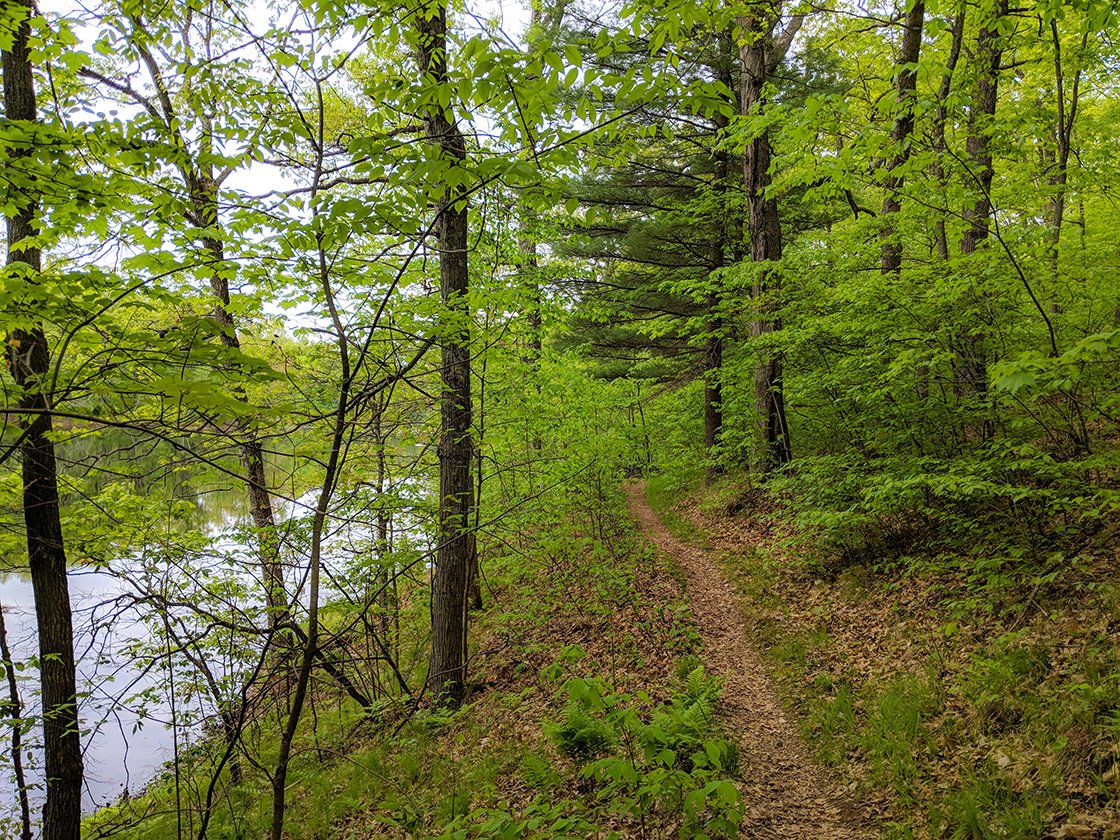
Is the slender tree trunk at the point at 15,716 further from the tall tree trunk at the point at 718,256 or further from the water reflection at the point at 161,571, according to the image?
the tall tree trunk at the point at 718,256

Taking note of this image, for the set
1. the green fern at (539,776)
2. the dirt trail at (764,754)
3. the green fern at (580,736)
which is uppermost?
the green fern at (580,736)

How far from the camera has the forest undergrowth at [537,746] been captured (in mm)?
3264

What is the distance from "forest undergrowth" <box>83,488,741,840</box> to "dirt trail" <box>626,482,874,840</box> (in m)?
0.28

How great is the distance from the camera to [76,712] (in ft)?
16.3

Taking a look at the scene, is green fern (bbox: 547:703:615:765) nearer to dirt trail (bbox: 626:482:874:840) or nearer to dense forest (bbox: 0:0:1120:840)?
dense forest (bbox: 0:0:1120:840)

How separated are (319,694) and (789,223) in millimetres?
14857

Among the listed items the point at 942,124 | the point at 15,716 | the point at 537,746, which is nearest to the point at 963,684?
the point at 537,746

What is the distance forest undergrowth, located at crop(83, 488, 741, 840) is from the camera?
10.7 feet

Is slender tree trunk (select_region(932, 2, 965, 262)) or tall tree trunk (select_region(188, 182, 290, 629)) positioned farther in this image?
slender tree trunk (select_region(932, 2, 965, 262))

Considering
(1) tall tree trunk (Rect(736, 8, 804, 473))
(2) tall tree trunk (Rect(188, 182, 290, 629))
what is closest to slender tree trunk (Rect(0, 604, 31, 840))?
(2) tall tree trunk (Rect(188, 182, 290, 629))

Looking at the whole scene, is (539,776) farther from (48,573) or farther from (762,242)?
(762,242)

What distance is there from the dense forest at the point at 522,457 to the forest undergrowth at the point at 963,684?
0.03m

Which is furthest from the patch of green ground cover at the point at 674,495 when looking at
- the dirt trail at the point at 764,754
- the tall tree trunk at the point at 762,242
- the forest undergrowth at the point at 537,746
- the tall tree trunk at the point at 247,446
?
the tall tree trunk at the point at 247,446

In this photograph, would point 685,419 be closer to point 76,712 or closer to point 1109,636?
point 1109,636
